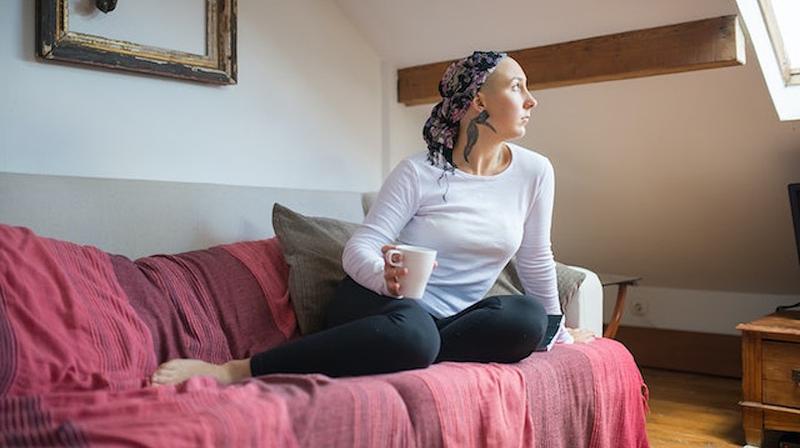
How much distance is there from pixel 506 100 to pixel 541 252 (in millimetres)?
395

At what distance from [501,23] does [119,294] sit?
65.9 inches

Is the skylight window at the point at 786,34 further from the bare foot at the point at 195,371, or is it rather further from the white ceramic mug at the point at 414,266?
the bare foot at the point at 195,371

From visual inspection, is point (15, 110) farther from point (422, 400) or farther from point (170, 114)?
point (422, 400)

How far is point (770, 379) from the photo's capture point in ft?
8.07

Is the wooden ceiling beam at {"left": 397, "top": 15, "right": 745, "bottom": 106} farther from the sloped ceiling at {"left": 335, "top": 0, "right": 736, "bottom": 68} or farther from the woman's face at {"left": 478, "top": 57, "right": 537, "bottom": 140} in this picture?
the woman's face at {"left": 478, "top": 57, "right": 537, "bottom": 140}

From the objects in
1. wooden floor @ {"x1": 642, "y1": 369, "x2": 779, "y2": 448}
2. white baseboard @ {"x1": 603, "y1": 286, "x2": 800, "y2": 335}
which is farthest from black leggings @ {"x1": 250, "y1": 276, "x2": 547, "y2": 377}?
white baseboard @ {"x1": 603, "y1": 286, "x2": 800, "y2": 335}

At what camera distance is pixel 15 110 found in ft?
6.41

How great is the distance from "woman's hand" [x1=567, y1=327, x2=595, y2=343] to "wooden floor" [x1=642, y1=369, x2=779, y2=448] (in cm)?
60

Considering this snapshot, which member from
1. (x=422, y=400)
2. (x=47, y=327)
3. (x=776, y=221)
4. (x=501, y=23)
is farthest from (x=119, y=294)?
(x=776, y=221)

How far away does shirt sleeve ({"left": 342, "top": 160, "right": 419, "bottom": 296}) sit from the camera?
1.73 metres

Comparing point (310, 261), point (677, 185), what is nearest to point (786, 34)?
point (677, 185)

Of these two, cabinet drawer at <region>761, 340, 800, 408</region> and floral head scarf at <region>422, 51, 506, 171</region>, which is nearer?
floral head scarf at <region>422, 51, 506, 171</region>

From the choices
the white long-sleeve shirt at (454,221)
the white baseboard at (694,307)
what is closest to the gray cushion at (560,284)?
the white long-sleeve shirt at (454,221)

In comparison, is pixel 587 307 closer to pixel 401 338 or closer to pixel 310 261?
pixel 310 261
